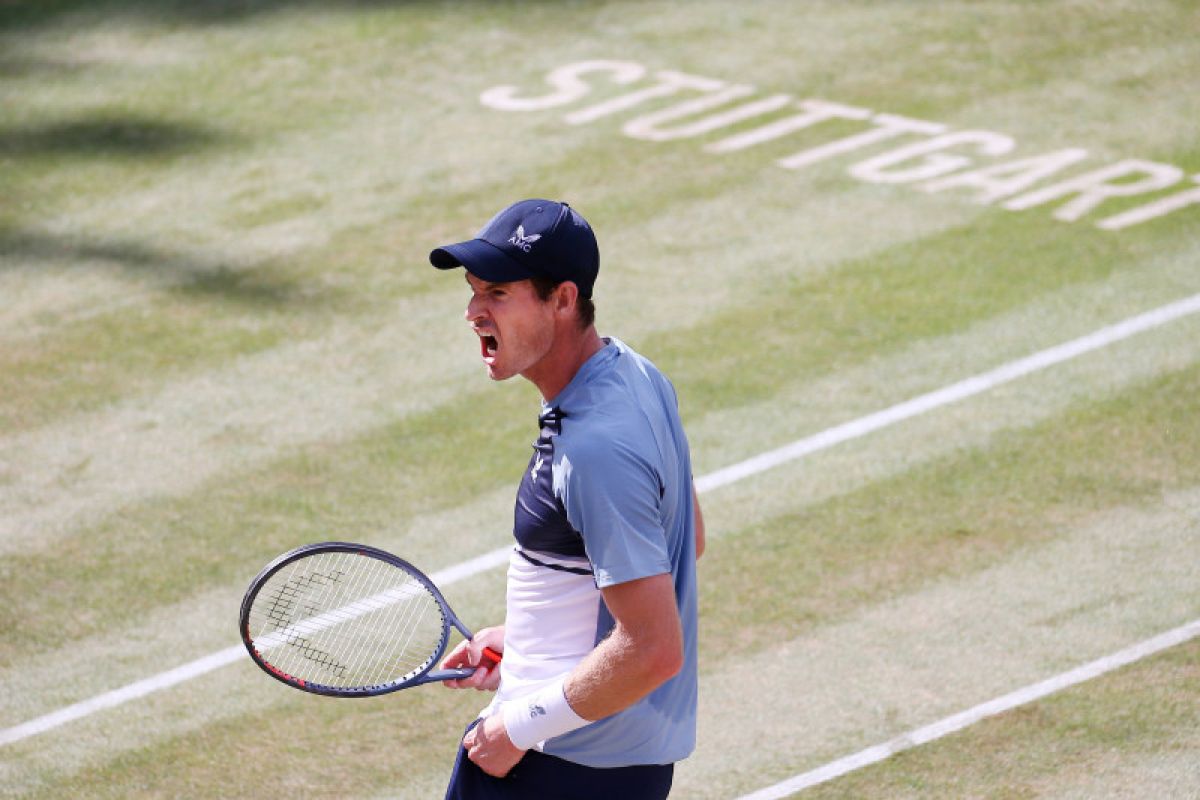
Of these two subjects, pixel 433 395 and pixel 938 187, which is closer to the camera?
pixel 433 395

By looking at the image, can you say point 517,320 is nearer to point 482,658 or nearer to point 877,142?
point 482,658

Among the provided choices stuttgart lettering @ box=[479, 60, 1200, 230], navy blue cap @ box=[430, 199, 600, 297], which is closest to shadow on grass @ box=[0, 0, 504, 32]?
stuttgart lettering @ box=[479, 60, 1200, 230]

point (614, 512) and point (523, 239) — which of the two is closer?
point (614, 512)

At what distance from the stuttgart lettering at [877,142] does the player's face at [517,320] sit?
806 centimetres

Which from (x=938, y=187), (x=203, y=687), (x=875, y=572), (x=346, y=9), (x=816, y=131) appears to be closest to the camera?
(x=203, y=687)

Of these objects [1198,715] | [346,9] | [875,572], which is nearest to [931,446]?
[875,572]

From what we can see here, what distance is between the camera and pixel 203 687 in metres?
7.89

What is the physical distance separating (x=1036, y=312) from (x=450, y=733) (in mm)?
5096

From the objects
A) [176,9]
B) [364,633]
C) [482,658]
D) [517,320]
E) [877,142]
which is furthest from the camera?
[176,9]

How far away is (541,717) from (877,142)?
31.1 feet

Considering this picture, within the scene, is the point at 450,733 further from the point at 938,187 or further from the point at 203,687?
the point at 938,187

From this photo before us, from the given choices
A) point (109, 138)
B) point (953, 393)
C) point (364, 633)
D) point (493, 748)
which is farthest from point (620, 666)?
point (109, 138)

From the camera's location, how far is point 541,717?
4.55 m

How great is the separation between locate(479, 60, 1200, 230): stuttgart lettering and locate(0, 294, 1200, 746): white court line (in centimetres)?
152
